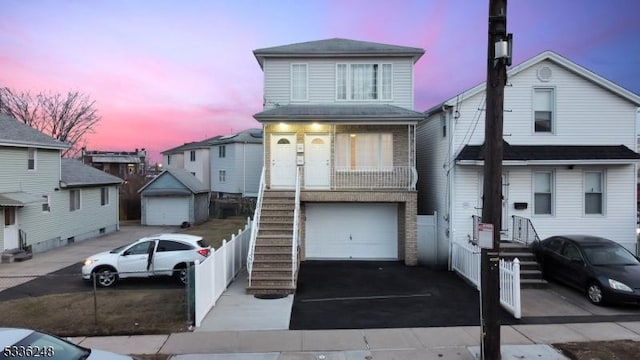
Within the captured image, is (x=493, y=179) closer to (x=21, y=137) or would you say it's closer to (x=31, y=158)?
(x=21, y=137)

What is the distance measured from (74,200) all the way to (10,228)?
6157 millimetres

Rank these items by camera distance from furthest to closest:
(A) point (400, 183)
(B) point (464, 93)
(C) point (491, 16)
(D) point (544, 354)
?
(A) point (400, 183), (B) point (464, 93), (D) point (544, 354), (C) point (491, 16)

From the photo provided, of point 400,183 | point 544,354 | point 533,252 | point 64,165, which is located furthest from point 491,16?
point 64,165

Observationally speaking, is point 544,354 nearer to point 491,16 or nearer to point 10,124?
point 491,16

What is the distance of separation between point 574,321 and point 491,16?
7272mm

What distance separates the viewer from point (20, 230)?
2025cm

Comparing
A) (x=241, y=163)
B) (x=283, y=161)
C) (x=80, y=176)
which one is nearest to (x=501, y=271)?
(x=283, y=161)

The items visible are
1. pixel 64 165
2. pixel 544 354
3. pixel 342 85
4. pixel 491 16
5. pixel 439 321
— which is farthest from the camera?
pixel 64 165

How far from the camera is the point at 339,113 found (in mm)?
18281

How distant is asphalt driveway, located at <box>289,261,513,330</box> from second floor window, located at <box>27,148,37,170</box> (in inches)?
571

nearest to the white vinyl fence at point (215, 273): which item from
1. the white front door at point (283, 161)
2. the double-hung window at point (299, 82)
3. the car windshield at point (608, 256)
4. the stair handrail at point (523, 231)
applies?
the white front door at point (283, 161)

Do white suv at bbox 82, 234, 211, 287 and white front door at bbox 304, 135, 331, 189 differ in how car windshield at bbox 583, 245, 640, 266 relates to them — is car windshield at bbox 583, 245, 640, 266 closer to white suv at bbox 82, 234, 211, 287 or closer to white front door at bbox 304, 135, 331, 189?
white front door at bbox 304, 135, 331, 189

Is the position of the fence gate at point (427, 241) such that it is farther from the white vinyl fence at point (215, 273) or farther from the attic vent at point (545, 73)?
the white vinyl fence at point (215, 273)

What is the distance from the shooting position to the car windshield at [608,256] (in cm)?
1245
